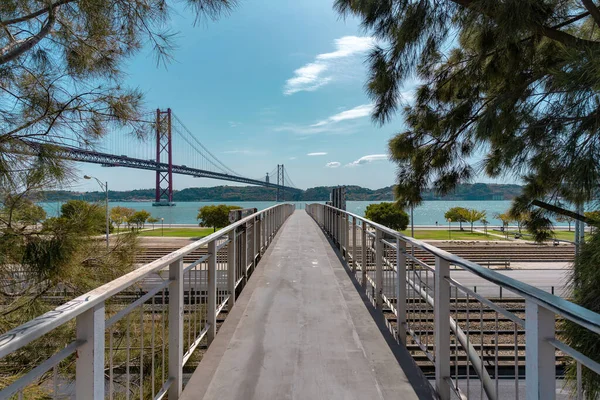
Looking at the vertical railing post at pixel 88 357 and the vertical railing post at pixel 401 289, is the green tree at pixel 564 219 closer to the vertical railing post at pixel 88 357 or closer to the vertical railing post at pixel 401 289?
A: the vertical railing post at pixel 401 289

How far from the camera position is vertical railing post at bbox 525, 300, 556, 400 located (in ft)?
3.69

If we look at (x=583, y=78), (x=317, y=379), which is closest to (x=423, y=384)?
(x=317, y=379)

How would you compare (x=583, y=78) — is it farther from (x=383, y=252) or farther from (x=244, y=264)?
(x=244, y=264)

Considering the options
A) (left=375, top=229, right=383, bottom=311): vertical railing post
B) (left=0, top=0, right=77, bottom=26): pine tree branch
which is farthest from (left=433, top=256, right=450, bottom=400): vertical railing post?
(left=0, top=0, right=77, bottom=26): pine tree branch

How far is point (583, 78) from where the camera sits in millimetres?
2160

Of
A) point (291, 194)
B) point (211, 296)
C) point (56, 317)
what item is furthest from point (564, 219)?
point (291, 194)

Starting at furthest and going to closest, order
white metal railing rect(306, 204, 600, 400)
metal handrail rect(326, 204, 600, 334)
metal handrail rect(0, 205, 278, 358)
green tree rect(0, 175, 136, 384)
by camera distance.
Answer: green tree rect(0, 175, 136, 384) → white metal railing rect(306, 204, 600, 400) → metal handrail rect(326, 204, 600, 334) → metal handrail rect(0, 205, 278, 358)

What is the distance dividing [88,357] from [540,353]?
152 centimetres

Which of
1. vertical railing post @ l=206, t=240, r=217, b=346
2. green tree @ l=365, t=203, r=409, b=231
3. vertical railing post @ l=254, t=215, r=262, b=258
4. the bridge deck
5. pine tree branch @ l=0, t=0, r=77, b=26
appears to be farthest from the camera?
green tree @ l=365, t=203, r=409, b=231

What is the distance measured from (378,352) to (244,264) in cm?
222

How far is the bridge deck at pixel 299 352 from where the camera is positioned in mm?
2025

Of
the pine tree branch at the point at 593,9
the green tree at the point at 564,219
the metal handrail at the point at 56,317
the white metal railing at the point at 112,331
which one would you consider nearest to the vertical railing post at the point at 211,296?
the white metal railing at the point at 112,331

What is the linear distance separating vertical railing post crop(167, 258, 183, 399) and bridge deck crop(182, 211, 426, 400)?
11cm

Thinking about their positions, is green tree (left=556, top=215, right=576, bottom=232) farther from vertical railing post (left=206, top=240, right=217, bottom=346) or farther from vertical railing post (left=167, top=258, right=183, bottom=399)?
vertical railing post (left=167, top=258, right=183, bottom=399)
